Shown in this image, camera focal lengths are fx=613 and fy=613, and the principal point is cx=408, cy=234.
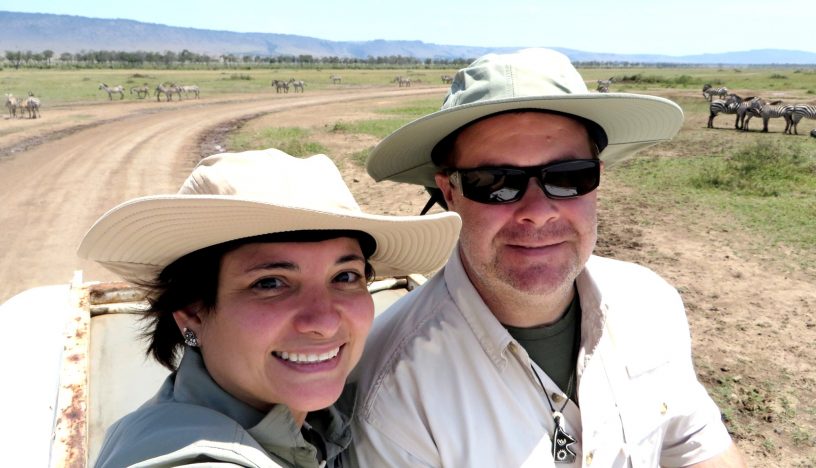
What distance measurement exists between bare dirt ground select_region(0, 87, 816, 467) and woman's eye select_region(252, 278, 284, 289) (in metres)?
3.81

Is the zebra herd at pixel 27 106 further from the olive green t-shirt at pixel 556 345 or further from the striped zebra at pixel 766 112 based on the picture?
the striped zebra at pixel 766 112

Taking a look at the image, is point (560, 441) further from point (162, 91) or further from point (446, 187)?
point (162, 91)

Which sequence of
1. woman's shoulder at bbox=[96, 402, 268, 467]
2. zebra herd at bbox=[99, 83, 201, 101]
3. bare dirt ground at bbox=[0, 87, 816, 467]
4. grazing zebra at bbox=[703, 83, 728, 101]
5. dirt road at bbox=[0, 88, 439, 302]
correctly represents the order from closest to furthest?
woman's shoulder at bbox=[96, 402, 268, 467]
bare dirt ground at bbox=[0, 87, 816, 467]
dirt road at bbox=[0, 88, 439, 302]
grazing zebra at bbox=[703, 83, 728, 101]
zebra herd at bbox=[99, 83, 201, 101]

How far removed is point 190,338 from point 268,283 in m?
0.32

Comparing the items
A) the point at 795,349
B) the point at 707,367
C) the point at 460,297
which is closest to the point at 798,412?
the point at 707,367

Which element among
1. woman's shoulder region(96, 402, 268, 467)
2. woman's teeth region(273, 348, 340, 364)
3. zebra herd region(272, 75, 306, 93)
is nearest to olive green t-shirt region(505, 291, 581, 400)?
woman's teeth region(273, 348, 340, 364)

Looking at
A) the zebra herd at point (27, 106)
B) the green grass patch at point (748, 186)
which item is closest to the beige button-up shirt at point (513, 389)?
the green grass patch at point (748, 186)

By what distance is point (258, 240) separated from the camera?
160cm

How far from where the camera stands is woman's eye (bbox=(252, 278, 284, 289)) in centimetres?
158

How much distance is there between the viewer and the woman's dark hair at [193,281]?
161 cm

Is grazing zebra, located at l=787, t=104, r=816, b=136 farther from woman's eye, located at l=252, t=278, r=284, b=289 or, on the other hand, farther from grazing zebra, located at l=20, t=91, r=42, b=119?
grazing zebra, located at l=20, t=91, r=42, b=119

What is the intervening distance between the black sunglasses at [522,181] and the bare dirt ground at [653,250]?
313 centimetres

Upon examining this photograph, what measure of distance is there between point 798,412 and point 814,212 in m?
5.67

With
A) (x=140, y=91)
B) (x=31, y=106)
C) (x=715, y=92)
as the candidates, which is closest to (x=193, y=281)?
(x=31, y=106)
